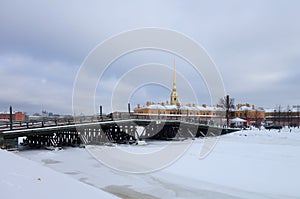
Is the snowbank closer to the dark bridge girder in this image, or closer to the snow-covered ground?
the snow-covered ground

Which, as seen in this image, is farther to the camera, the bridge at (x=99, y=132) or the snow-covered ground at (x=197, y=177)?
the bridge at (x=99, y=132)

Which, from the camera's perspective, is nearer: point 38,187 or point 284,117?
point 38,187

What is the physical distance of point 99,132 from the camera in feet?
90.8

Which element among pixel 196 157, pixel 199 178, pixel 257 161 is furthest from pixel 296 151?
pixel 199 178

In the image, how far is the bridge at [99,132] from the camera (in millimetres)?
19680

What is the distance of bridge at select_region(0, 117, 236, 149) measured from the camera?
19680 millimetres

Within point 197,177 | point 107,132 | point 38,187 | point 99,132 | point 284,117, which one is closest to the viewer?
point 38,187

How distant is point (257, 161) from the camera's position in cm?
1527

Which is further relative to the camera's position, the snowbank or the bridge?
the bridge

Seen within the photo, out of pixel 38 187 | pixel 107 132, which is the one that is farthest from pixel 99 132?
pixel 38 187

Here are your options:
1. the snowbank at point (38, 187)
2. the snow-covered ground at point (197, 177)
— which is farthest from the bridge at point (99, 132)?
the snowbank at point (38, 187)

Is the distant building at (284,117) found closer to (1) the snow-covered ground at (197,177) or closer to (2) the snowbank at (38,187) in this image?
(1) the snow-covered ground at (197,177)

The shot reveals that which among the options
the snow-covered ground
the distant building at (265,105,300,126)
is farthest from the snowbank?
the distant building at (265,105,300,126)

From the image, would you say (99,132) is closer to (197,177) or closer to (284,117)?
(197,177)
